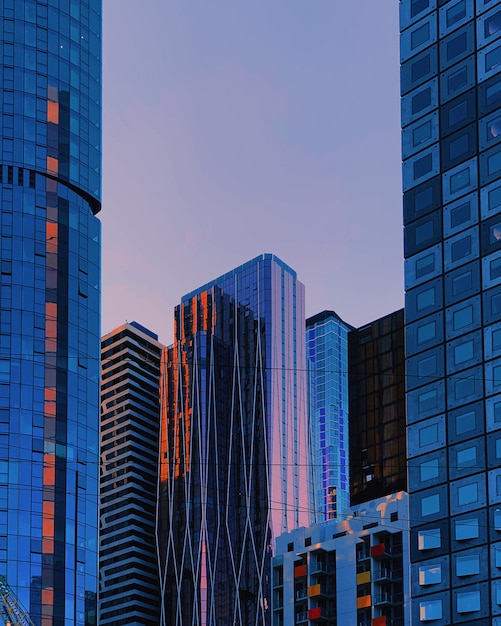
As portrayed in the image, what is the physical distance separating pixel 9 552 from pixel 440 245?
329ft

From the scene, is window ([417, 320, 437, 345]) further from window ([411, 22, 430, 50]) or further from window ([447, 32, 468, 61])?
window ([411, 22, 430, 50])

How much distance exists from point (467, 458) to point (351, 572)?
85375mm

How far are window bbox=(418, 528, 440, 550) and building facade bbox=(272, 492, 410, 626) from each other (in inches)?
2929

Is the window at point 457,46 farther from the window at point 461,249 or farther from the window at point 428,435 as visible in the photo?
the window at point 428,435

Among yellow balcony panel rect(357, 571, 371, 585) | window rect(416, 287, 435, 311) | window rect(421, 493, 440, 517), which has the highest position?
window rect(416, 287, 435, 311)

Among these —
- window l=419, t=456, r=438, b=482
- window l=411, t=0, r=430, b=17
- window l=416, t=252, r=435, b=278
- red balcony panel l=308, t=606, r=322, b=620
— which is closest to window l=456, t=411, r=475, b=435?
window l=419, t=456, r=438, b=482

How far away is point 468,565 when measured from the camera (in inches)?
3974

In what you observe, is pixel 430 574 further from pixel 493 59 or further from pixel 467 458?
pixel 493 59

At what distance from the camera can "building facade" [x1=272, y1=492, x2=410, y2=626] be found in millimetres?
181875

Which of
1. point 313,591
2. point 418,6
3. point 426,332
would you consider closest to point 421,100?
point 418,6

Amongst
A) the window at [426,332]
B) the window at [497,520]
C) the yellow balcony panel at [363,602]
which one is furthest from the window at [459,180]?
the yellow balcony panel at [363,602]

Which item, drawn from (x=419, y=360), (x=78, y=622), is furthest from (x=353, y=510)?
(x=419, y=360)

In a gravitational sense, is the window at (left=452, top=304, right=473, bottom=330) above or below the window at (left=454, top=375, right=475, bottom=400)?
above

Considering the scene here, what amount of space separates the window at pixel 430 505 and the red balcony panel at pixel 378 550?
77095 millimetres
